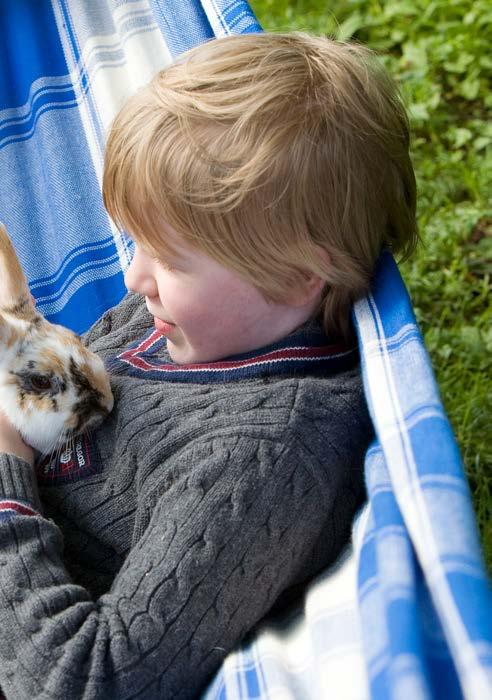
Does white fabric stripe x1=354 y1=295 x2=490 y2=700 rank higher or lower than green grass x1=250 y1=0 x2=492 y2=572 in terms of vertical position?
higher

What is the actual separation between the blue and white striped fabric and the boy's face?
0.50 ft

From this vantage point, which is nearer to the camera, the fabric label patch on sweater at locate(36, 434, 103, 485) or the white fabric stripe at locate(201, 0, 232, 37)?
the fabric label patch on sweater at locate(36, 434, 103, 485)

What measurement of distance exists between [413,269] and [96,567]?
1.55 metres

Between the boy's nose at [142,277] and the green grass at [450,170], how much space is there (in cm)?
99

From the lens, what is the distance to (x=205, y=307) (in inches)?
54.8

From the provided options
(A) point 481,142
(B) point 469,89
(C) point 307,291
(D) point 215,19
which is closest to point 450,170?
(A) point 481,142

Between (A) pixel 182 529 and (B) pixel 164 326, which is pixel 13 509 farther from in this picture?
(B) pixel 164 326

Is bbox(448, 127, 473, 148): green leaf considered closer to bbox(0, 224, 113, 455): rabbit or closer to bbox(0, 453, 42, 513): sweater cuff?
bbox(0, 224, 113, 455): rabbit

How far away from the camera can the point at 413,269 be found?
2676mm

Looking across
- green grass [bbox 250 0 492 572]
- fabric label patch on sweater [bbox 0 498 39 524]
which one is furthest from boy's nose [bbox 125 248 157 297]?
green grass [bbox 250 0 492 572]

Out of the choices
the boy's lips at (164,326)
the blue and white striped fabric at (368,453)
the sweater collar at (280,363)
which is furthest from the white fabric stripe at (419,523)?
the boy's lips at (164,326)

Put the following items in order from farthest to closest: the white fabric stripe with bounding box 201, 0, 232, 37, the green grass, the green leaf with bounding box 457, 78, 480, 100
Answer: the green leaf with bounding box 457, 78, 480, 100
the green grass
the white fabric stripe with bounding box 201, 0, 232, 37

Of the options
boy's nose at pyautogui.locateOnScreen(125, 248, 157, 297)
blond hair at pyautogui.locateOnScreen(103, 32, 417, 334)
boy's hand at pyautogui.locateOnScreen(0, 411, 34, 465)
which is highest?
blond hair at pyautogui.locateOnScreen(103, 32, 417, 334)

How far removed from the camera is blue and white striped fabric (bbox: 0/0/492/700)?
91cm
